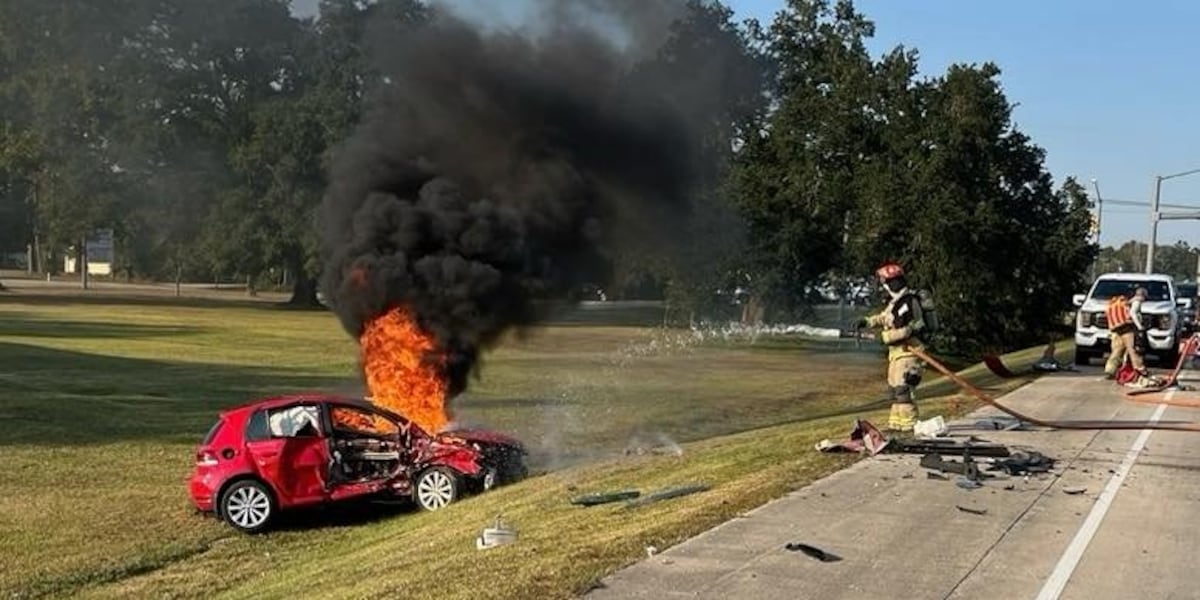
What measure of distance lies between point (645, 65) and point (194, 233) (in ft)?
159

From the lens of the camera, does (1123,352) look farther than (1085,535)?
Yes

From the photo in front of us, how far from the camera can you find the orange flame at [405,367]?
14.6 meters

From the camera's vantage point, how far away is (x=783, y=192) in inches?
1559

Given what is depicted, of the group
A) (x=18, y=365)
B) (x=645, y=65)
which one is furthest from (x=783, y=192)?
(x=18, y=365)

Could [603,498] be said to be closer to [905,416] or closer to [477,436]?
[477,436]

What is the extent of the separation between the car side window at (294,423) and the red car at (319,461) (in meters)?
0.01

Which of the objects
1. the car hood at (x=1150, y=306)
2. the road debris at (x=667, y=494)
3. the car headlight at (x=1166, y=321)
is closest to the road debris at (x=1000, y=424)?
the road debris at (x=667, y=494)

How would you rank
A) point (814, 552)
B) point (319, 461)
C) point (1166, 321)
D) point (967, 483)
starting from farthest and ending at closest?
point (1166, 321)
point (319, 461)
point (967, 483)
point (814, 552)

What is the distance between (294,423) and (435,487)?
1.56 meters

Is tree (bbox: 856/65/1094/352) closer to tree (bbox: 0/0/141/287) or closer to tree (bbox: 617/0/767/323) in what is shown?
tree (bbox: 617/0/767/323)

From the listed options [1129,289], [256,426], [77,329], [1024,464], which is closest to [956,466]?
A: [1024,464]

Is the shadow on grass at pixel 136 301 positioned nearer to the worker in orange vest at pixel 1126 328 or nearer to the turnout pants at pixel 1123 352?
the turnout pants at pixel 1123 352

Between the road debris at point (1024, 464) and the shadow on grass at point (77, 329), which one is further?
the shadow on grass at point (77, 329)

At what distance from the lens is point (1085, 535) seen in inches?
316
